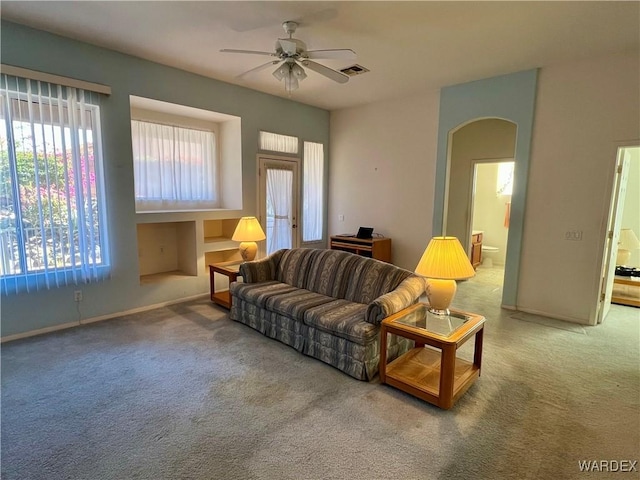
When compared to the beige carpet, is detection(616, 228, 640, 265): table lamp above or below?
above

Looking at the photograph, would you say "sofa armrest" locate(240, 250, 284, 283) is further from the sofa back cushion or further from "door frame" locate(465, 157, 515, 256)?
"door frame" locate(465, 157, 515, 256)

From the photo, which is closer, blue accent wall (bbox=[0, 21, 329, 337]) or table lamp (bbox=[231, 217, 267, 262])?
blue accent wall (bbox=[0, 21, 329, 337])

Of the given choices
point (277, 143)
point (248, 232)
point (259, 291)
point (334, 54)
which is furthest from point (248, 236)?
point (334, 54)

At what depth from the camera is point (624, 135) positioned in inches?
140

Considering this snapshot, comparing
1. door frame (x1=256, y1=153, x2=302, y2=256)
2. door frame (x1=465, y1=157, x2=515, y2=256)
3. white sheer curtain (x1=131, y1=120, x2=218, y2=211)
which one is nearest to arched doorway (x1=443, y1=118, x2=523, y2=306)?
door frame (x1=465, y1=157, x2=515, y2=256)

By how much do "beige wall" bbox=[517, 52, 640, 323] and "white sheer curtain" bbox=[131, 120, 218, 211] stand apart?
15.1ft

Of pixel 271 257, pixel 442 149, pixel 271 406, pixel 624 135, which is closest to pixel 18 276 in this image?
pixel 271 257

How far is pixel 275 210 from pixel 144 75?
2583 mm

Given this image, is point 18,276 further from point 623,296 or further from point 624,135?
point 623,296

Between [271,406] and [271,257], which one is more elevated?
[271,257]

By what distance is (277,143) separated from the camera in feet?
18.0

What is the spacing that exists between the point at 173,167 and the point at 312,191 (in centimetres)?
243

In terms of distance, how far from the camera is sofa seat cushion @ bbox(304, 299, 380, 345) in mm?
2629

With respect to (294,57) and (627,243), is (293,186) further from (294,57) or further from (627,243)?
(627,243)
